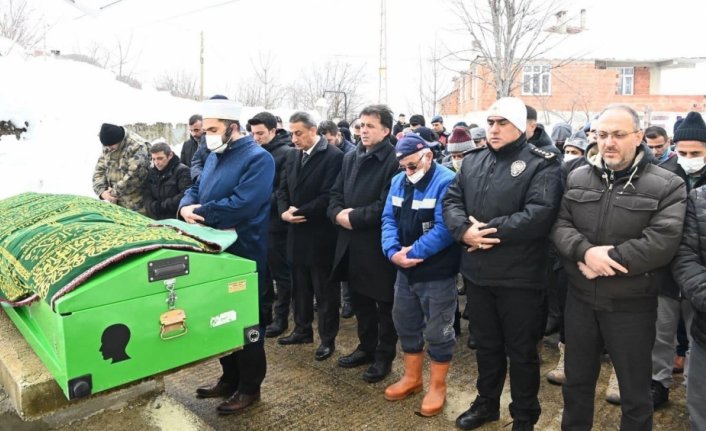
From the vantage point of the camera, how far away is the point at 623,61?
85.0 feet

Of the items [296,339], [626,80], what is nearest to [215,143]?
[296,339]

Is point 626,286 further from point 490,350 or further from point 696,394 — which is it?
point 490,350

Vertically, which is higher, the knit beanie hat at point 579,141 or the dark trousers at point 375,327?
the knit beanie hat at point 579,141

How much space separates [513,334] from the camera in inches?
121

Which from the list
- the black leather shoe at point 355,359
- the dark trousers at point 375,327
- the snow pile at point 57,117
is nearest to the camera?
the dark trousers at point 375,327

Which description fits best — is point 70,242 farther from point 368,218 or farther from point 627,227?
point 627,227

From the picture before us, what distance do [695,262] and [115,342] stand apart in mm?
2558

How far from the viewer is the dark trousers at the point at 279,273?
5027mm

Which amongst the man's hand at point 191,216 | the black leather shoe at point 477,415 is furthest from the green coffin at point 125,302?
the black leather shoe at point 477,415

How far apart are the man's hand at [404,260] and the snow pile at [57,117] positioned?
7.12 meters

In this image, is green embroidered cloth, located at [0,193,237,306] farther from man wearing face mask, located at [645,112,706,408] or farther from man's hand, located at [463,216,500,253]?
man wearing face mask, located at [645,112,706,408]

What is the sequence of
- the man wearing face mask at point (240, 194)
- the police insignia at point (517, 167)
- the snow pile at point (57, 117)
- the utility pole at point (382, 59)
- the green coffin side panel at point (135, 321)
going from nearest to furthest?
the green coffin side panel at point (135, 321) → the police insignia at point (517, 167) → the man wearing face mask at point (240, 194) → the snow pile at point (57, 117) → the utility pole at point (382, 59)

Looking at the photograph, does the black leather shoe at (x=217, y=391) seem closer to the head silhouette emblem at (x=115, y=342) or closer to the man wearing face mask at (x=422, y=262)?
the man wearing face mask at (x=422, y=262)

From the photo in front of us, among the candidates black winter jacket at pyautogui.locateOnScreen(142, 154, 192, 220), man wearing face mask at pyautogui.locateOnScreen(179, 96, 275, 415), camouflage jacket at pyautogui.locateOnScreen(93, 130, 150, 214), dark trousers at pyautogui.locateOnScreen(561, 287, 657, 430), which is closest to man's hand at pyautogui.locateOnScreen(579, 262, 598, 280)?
dark trousers at pyautogui.locateOnScreen(561, 287, 657, 430)
